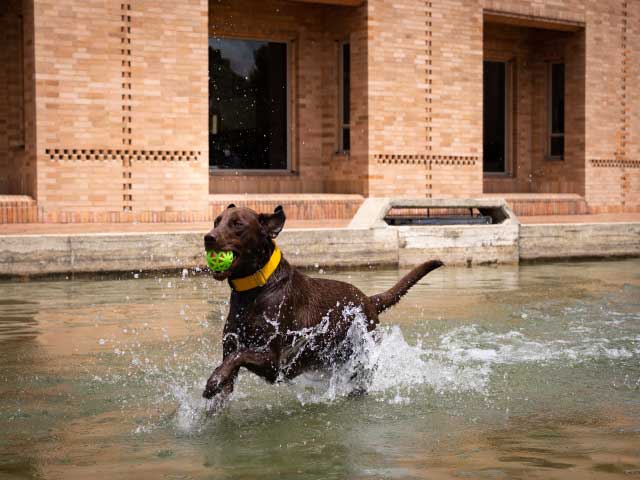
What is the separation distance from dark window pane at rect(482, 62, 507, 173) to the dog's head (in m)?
20.9

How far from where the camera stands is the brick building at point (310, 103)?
18.2 metres

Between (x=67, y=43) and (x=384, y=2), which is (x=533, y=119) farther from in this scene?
(x=67, y=43)

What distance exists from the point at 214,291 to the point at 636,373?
21.3ft

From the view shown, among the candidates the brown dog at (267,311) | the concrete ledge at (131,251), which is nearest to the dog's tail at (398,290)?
the brown dog at (267,311)

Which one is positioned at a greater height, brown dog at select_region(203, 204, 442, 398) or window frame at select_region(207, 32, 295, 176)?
window frame at select_region(207, 32, 295, 176)

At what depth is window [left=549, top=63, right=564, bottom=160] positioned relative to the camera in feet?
86.5

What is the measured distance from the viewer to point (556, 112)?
87.0 feet

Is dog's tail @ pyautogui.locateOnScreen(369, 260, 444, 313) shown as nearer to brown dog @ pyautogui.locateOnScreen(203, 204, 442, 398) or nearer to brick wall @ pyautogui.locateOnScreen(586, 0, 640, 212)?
brown dog @ pyautogui.locateOnScreen(203, 204, 442, 398)

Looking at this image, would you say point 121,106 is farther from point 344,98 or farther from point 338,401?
point 338,401

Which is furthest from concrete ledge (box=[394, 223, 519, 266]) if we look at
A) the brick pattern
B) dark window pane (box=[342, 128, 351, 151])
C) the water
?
dark window pane (box=[342, 128, 351, 151])

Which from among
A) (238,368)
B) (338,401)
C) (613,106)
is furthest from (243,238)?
(613,106)

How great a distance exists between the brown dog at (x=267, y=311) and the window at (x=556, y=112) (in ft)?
69.5

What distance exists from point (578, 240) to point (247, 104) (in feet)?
27.9

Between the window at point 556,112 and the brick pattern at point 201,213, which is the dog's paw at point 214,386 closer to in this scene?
the brick pattern at point 201,213
